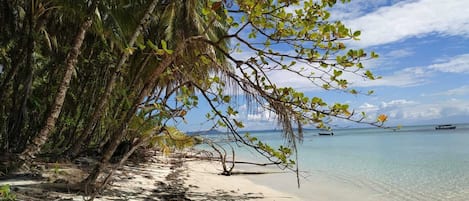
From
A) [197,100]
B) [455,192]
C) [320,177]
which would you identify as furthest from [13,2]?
[455,192]

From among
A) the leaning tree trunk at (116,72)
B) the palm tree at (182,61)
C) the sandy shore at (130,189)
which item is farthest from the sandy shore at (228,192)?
the leaning tree trunk at (116,72)

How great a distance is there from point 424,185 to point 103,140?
7.44 meters

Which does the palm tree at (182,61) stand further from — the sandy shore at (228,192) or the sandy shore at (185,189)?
the sandy shore at (228,192)

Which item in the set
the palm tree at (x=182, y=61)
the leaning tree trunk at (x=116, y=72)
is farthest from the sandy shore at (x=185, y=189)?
the leaning tree trunk at (x=116, y=72)

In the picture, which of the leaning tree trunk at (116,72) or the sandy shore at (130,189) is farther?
the leaning tree trunk at (116,72)

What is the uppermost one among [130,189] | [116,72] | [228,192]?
[116,72]

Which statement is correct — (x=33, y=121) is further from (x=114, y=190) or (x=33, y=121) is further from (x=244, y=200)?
(x=244, y=200)

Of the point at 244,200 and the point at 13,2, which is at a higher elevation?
the point at 13,2

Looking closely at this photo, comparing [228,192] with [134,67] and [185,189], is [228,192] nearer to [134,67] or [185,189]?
[185,189]

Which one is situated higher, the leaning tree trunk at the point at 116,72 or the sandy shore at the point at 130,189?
the leaning tree trunk at the point at 116,72

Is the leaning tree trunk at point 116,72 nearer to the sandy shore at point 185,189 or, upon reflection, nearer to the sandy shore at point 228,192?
the sandy shore at point 185,189

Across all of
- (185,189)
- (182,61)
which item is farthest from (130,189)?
(182,61)

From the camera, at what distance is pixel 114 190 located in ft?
17.1

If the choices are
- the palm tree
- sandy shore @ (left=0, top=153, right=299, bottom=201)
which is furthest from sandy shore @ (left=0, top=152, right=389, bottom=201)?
the palm tree
